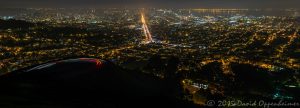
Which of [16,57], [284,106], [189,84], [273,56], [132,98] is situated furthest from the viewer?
[273,56]

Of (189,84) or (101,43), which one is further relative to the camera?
(101,43)

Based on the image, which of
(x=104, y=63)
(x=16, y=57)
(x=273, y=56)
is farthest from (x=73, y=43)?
(x=104, y=63)

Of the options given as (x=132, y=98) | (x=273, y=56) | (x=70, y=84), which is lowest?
(x=273, y=56)

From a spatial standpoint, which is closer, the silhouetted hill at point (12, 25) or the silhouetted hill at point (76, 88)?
the silhouetted hill at point (76, 88)

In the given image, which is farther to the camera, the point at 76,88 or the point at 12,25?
the point at 12,25

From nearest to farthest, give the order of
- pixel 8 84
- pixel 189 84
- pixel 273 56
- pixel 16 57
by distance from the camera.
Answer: pixel 8 84 → pixel 189 84 → pixel 16 57 → pixel 273 56

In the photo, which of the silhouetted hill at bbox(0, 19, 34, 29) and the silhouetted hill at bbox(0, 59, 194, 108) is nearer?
the silhouetted hill at bbox(0, 59, 194, 108)

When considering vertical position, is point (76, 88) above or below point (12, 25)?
below

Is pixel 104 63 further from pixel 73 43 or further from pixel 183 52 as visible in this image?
pixel 73 43

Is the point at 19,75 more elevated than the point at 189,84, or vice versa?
the point at 19,75
